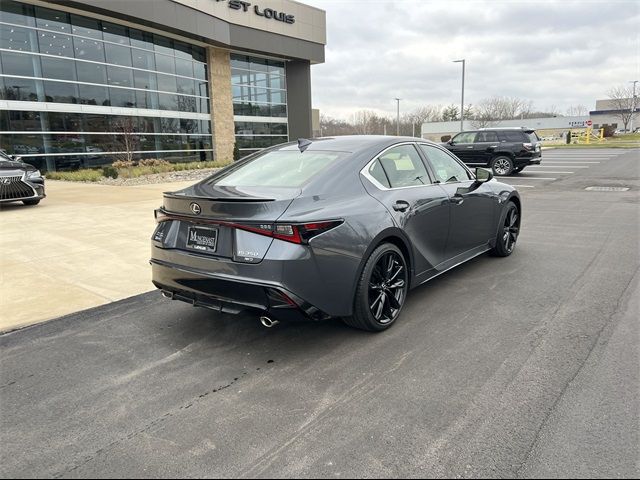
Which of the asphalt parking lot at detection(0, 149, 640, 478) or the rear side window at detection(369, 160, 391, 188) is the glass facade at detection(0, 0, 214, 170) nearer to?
the asphalt parking lot at detection(0, 149, 640, 478)

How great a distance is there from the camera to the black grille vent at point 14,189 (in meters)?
10.5

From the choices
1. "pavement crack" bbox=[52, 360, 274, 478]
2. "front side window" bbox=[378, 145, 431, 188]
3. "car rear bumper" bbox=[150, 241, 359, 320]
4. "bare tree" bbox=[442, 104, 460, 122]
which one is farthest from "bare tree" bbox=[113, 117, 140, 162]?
"bare tree" bbox=[442, 104, 460, 122]

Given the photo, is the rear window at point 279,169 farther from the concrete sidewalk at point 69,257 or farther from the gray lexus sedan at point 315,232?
the concrete sidewalk at point 69,257

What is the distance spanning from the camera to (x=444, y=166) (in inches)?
203

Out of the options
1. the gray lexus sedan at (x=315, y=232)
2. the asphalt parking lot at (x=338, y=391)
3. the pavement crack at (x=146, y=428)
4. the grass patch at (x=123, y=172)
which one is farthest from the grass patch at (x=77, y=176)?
the pavement crack at (x=146, y=428)

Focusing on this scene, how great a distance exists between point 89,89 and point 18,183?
1438 cm

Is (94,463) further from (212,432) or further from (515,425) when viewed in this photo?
(515,425)

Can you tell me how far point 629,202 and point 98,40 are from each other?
24.0m

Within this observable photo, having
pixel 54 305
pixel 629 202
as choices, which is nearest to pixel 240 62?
pixel 629 202

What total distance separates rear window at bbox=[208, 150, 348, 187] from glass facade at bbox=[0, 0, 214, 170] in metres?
19.8

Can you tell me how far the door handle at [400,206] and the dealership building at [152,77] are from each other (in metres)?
20.1

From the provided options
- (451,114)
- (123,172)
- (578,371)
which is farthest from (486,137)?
(451,114)

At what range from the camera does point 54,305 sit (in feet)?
15.6

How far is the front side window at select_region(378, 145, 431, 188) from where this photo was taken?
4305 millimetres
